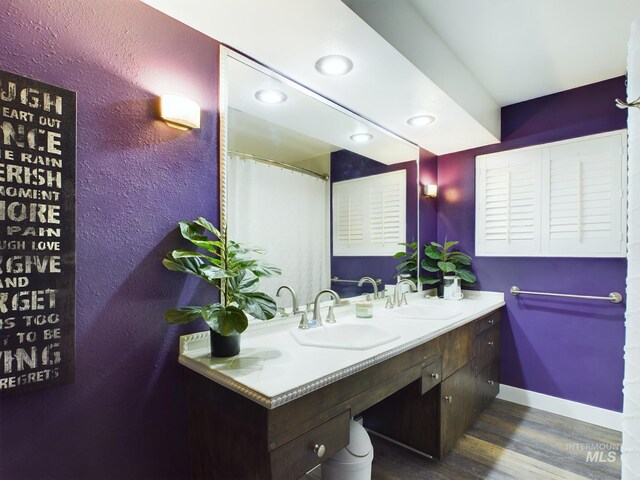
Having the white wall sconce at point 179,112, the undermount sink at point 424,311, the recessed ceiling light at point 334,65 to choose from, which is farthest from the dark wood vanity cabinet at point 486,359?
the white wall sconce at point 179,112

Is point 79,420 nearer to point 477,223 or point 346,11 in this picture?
point 346,11

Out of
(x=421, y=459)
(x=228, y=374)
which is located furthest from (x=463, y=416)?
(x=228, y=374)

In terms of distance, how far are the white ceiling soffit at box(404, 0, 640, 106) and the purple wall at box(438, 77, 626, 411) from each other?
0.66 feet

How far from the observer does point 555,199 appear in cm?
244

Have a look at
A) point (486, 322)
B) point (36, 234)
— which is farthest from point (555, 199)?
point (36, 234)

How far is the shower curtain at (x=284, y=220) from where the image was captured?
1546 mm

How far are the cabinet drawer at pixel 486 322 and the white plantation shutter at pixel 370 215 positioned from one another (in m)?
0.79

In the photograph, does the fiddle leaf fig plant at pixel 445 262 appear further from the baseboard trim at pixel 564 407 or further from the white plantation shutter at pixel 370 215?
the baseboard trim at pixel 564 407

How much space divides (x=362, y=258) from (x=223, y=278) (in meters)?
Result: 1.29

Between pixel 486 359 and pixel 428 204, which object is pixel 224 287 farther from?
pixel 428 204

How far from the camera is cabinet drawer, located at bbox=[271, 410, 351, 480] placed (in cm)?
98

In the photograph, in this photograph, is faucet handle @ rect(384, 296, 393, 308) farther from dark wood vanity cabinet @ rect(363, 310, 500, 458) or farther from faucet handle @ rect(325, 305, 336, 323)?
Result: faucet handle @ rect(325, 305, 336, 323)

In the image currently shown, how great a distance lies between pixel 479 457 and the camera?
1.92m

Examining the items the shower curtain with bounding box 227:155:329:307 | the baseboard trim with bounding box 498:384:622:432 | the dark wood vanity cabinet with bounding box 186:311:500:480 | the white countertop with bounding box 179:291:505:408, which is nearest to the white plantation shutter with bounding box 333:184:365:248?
the shower curtain with bounding box 227:155:329:307
